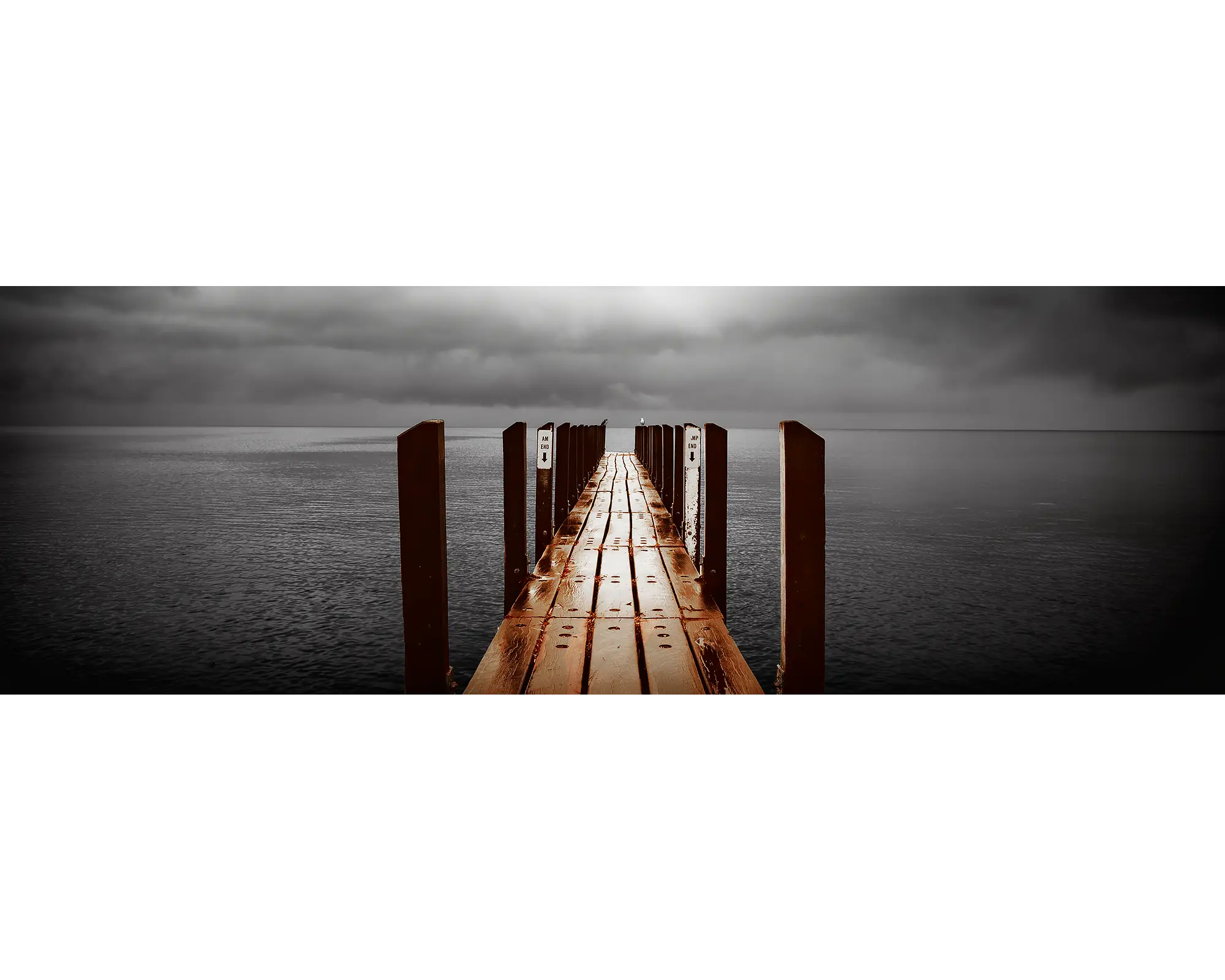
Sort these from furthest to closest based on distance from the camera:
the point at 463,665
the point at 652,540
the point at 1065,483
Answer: the point at 1065,483 → the point at 463,665 → the point at 652,540

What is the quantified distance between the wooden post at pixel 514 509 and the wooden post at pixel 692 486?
1.40 m

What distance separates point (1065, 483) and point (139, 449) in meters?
69.8

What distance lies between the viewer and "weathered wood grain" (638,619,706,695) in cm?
382

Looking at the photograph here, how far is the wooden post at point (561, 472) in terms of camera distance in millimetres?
9008

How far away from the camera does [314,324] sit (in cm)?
2372

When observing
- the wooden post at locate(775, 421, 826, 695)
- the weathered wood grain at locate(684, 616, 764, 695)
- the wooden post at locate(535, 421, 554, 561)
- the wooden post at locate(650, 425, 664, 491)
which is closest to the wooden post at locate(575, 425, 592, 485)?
the wooden post at locate(650, 425, 664, 491)

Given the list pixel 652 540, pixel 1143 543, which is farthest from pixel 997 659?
pixel 1143 543

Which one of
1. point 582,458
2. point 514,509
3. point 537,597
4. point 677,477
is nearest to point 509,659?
point 537,597

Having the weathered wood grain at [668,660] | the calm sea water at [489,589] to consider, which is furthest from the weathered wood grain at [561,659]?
the calm sea water at [489,589]

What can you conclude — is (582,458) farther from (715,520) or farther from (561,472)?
(715,520)

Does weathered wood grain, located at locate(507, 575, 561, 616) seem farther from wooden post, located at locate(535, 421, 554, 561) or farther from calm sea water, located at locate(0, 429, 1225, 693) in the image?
calm sea water, located at locate(0, 429, 1225, 693)

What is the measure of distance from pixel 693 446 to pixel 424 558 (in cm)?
327

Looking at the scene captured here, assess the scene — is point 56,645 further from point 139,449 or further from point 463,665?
point 139,449

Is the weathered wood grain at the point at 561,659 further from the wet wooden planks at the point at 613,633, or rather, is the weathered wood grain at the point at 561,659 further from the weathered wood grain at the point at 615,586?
the weathered wood grain at the point at 615,586
